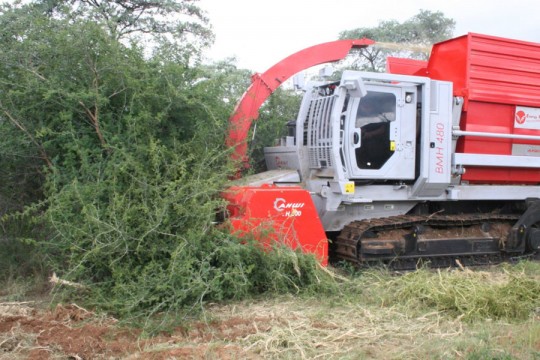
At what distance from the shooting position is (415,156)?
7.20m

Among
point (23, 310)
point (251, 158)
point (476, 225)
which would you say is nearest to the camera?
point (23, 310)

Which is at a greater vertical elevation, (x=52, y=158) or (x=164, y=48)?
(x=164, y=48)

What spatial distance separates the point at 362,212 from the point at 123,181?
320 cm

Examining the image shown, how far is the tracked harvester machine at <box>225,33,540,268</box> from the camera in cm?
679

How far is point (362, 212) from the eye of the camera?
23.5 feet

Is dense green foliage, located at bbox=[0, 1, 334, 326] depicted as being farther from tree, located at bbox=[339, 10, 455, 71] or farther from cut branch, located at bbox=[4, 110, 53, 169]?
tree, located at bbox=[339, 10, 455, 71]

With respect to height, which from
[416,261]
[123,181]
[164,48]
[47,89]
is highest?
[164,48]

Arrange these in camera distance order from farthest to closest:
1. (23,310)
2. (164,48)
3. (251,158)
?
(251,158) → (164,48) → (23,310)

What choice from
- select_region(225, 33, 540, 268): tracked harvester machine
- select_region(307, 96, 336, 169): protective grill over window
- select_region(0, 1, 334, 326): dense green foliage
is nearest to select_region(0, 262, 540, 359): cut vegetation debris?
select_region(0, 1, 334, 326): dense green foliage

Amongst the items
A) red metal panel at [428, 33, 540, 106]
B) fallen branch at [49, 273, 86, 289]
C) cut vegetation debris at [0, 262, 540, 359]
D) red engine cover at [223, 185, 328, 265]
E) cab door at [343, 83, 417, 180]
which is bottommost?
cut vegetation debris at [0, 262, 540, 359]

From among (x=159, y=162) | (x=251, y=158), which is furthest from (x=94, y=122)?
(x=251, y=158)

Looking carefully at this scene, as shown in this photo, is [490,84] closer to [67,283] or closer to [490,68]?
[490,68]

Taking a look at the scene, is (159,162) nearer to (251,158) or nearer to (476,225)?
(251,158)

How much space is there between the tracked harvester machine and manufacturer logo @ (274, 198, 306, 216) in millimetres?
29
